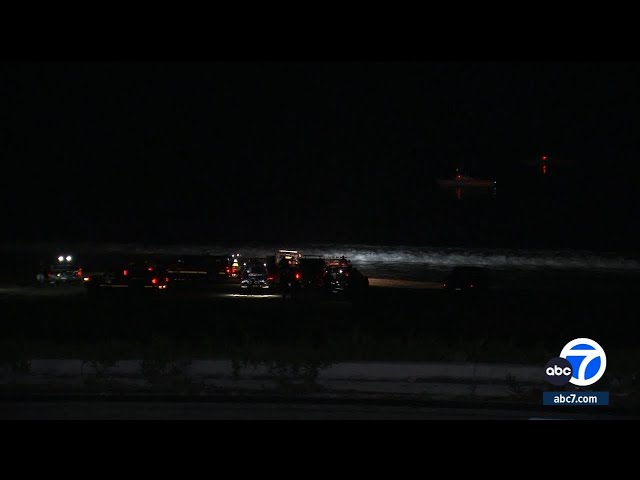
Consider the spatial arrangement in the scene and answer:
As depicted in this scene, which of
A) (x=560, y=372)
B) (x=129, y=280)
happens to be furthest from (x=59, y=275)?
(x=560, y=372)

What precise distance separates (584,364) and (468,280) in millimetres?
20999

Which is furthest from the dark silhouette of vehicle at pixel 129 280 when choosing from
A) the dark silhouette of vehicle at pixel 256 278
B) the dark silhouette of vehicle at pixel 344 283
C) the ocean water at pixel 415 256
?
the ocean water at pixel 415 256

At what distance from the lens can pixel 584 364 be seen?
10828mm

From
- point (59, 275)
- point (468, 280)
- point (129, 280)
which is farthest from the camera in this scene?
point (59, 275)

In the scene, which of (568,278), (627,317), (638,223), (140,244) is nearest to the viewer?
(627,317)

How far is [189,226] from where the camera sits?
69000 millimetres

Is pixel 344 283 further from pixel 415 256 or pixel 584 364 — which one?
pixel 415 256

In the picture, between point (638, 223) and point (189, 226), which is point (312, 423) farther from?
point (638, 223)

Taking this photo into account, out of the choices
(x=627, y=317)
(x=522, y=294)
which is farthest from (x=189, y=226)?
(x=627, y=317)

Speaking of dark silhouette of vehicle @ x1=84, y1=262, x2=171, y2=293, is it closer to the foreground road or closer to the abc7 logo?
the foreground road

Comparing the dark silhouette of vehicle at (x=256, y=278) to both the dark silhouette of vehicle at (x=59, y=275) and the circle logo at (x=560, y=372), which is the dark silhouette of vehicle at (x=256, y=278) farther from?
the circle logo at (x=560, y=372)

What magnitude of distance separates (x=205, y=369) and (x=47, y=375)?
2284 millimetres

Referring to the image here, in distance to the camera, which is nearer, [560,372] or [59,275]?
[560,372]

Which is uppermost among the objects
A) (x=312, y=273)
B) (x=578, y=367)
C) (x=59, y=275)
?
(x=312, y=273)
